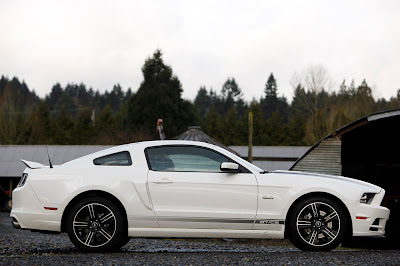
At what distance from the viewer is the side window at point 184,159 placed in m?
8.61

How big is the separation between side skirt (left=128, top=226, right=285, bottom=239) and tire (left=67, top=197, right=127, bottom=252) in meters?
0.22

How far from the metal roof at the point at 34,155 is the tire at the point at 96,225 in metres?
38.0

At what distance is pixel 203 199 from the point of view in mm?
8438

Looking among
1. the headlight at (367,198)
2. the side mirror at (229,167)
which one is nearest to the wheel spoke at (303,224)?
the headlight at (367,198)

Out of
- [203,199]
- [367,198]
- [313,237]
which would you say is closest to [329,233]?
[313,237]

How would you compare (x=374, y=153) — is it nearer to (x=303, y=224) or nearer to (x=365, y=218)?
(x=365, y=218)

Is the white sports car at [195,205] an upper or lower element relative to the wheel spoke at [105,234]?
upper

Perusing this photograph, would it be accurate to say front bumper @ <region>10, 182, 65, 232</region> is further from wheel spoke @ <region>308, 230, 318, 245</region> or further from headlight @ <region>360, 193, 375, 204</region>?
headlight @ <region>360, 193, 375, 204</region>

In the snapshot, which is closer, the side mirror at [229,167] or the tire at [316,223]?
the side mirror at [229,167]

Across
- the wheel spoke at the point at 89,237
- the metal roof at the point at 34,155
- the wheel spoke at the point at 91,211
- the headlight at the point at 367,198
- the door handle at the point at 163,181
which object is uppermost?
the metal roof at the point at 34,155

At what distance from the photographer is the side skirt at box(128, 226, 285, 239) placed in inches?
333

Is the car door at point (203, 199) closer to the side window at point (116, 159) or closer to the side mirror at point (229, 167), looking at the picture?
the side mirror at point (229, 167)

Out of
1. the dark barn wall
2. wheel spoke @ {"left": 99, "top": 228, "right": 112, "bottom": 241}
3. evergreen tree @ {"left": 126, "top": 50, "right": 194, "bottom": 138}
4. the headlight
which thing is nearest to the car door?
wheel spoke @ {"left": 99, "top": 228, "right": 112, "bottom": 241}

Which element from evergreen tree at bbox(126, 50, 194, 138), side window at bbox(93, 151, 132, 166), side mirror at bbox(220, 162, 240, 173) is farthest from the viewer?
evergreen tree at bbox(126, 50, 194, 138)
